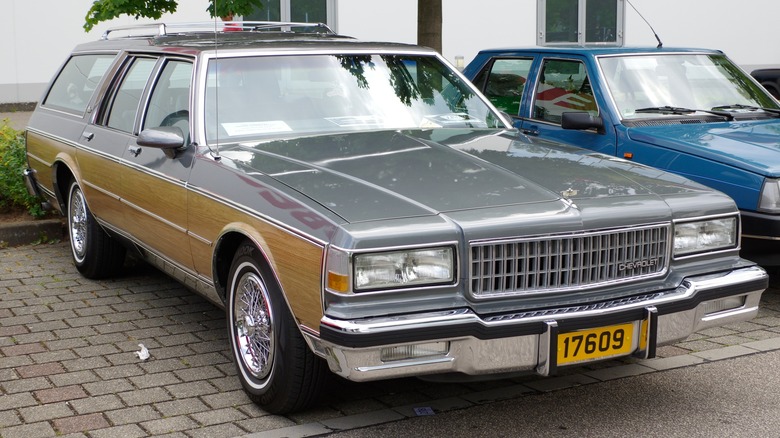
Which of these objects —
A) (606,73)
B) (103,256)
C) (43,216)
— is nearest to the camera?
(103,256)

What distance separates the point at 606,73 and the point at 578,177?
117 inches

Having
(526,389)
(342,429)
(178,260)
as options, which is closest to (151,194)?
(178,260)

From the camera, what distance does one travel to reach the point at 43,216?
27.3ft

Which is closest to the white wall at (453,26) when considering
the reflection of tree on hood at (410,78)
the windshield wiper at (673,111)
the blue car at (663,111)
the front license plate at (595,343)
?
the blue car at (663,111)

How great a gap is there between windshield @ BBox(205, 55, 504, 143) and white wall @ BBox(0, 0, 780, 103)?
28.8 ft

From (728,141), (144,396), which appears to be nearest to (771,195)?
(728,141)

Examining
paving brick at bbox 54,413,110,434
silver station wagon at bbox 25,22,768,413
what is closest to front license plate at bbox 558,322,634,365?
silver station wagon at bbox 25,22,768,413

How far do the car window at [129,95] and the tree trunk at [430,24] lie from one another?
12.9ft

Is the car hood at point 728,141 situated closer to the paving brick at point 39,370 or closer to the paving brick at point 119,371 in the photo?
the paving brick at point 119,371

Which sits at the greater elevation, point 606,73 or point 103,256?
point 606,73

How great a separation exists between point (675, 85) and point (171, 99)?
3.76 metres

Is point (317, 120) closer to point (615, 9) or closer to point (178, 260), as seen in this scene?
point (178, 260)

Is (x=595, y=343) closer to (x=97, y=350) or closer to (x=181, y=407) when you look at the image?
(x=181, y=407)

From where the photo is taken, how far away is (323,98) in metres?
5.35
